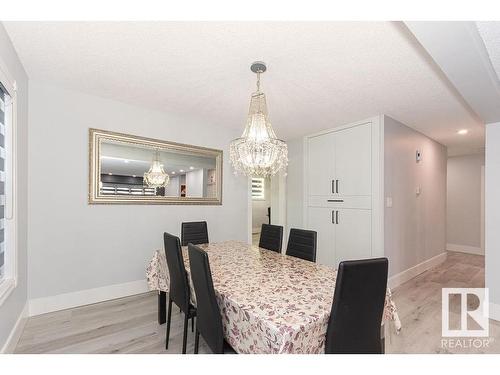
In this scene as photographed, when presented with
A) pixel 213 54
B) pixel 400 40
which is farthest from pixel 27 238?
pixel 400 40

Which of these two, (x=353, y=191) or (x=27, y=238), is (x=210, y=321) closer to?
(x=27, y=238)

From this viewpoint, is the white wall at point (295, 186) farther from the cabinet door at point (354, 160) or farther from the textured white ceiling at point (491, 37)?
the textured white ceiling at point (491, 37)

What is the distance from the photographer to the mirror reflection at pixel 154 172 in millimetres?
2916

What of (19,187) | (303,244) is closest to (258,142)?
(303,244)

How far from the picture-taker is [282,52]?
6.16 feet

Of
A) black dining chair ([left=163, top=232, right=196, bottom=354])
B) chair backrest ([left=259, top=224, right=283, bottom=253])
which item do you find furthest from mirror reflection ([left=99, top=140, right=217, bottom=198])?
black dining chair ([left=163, top=232, right=196, bottom=354])

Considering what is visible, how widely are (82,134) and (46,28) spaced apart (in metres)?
1.29

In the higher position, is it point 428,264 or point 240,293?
point 240,293

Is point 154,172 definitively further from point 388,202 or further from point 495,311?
point 495,311

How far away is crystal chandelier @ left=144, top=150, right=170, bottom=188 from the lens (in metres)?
3.19

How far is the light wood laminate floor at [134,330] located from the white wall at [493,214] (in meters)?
0.40

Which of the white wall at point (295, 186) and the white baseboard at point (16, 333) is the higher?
the white wall at point (295, 186)

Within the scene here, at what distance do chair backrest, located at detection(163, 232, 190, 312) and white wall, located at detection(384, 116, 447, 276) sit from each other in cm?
266

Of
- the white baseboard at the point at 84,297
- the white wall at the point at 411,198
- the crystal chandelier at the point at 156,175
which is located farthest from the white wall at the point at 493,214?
the white baseboard at the point at 84,297
